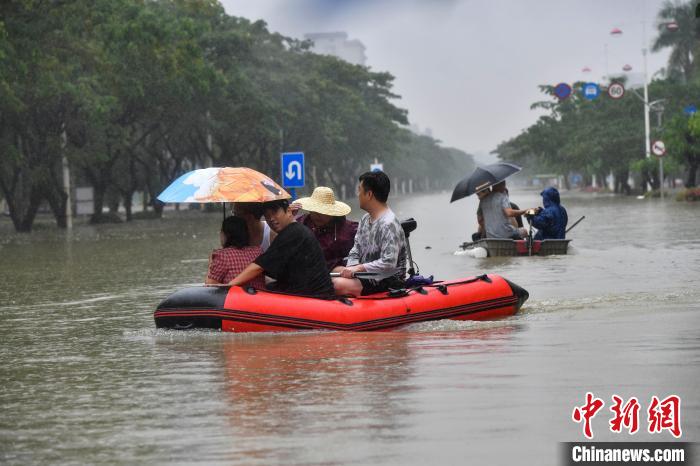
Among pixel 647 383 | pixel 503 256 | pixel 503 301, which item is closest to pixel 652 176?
pixel 503 256

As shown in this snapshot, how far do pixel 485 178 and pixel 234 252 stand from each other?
10833 millimetres

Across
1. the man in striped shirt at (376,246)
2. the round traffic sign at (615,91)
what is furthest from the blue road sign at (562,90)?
the man in striped shirt at (376,246)

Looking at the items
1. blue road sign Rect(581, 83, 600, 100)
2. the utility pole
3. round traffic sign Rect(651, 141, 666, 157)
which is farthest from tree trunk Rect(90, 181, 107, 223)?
blue road sign Rect(581, 83, 600, 100)

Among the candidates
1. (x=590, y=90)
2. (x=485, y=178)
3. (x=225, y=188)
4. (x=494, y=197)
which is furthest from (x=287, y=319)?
(x=590, y=90)

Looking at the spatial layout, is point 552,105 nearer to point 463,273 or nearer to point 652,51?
point 652,51

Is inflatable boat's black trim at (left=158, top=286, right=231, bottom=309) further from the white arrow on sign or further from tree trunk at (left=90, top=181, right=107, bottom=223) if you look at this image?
tree trunk at (left=90, top=181, right=107, bottom=223)

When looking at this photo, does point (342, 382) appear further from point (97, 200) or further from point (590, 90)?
point (590, 90)

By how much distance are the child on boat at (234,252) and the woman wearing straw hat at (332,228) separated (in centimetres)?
89

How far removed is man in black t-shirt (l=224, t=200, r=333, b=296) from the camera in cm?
1219

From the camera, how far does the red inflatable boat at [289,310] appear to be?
12227 millimetres

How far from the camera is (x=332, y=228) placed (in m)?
13.9

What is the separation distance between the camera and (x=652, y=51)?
95.6m

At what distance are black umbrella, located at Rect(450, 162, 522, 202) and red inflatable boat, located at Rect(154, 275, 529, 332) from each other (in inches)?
395

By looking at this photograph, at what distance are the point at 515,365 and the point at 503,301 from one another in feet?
12.6
